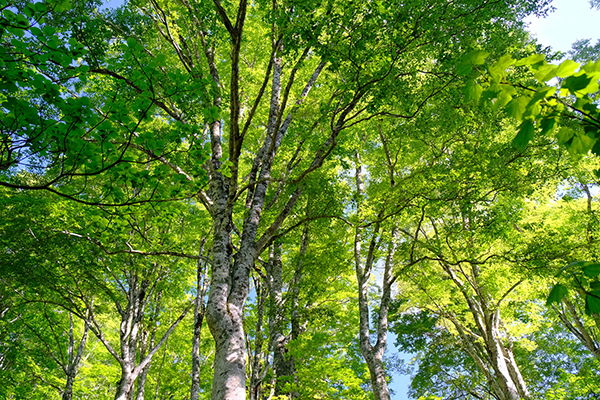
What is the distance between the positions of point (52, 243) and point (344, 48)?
26.0 feet

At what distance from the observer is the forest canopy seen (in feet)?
10.2

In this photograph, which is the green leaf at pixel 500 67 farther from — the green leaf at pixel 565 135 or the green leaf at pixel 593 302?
the green leaf at pixel 593 302

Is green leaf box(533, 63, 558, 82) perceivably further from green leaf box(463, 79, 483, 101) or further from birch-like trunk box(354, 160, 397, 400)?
birch-like trunk box(354, 160, 397, 400)

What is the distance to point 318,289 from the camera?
887 centimetres

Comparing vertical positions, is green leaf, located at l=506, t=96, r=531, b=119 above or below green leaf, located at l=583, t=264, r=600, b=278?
above

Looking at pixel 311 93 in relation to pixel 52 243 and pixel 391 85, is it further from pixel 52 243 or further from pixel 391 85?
pixel 52 243

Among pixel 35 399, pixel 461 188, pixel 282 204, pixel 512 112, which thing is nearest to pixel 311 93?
pixel 282 204

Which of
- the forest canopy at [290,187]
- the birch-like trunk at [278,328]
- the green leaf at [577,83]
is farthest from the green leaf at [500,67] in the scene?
the birch-like trunk at [278,328]

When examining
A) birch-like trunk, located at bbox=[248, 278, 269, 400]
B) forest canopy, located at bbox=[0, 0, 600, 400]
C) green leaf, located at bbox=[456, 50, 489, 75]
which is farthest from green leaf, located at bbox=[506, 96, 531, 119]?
birch-like trunk, located at bbox=[248, 278, 269, 400]

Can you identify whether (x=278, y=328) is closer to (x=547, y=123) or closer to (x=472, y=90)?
(x=472, y=90)

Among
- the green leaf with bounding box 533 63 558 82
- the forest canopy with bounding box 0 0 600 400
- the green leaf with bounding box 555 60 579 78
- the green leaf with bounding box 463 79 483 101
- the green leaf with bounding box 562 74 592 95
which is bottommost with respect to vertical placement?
the green leaf with bounding box 562 74 592 95

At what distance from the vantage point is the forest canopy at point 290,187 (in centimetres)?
310

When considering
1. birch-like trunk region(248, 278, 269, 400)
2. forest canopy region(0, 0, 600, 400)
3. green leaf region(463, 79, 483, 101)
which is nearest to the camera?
green leaf region(463, 79, 483, 101)

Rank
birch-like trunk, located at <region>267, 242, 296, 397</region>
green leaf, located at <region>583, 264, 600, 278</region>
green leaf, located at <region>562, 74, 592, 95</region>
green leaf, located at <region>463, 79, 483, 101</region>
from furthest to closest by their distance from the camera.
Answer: birch-like trunk, located at <region>267, 242, 296, 397</region> < green leaf, located at <region>463, 79, 483, 101</region> < green leaf, located at <region>562, 74, 592, 95</region> < green leaf, located at <region>583, 264, 600, 278</region>
